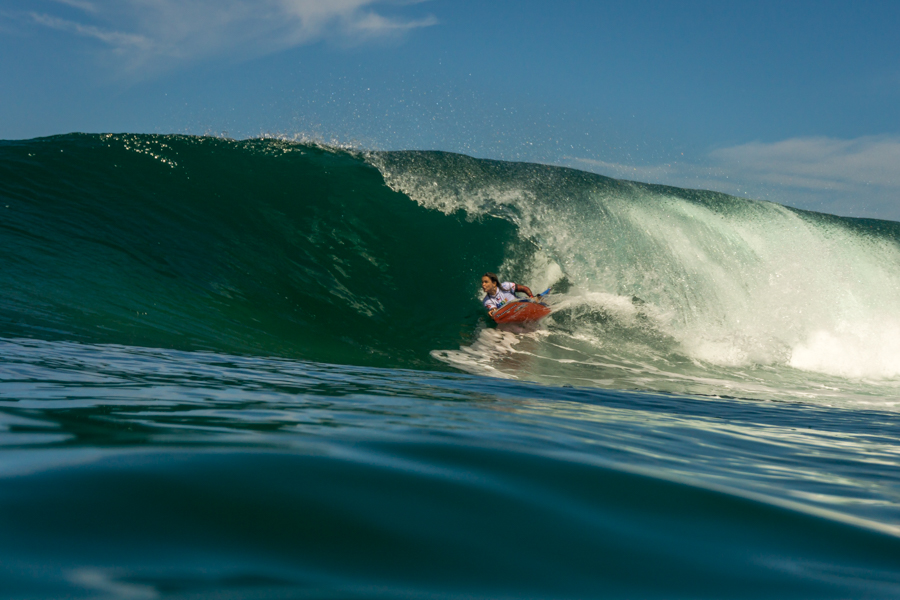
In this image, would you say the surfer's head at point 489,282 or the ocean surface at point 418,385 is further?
the surfer's head at point 489,282

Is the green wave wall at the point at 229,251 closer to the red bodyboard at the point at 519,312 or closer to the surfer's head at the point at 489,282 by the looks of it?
the red bodyboard at the point at 519,312

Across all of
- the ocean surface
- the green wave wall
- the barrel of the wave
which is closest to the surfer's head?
the barrel of the wave

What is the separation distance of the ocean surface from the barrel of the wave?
21 cm

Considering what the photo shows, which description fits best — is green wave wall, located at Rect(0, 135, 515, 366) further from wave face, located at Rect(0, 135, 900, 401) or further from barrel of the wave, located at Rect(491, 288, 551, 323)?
barrel of the wave, located at Rect(491, 288, 551, 323)

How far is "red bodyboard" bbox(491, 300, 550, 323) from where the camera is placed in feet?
33.1

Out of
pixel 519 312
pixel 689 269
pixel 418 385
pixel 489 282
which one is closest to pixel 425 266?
pixel 489 282

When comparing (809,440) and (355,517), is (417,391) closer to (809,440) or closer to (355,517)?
(809,440)

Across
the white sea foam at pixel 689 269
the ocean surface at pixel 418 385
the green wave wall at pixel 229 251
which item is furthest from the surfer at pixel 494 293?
the white sea foam at pixel 689 269

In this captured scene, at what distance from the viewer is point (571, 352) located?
9.49 m

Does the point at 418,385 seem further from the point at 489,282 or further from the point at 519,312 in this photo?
the point at 519,312

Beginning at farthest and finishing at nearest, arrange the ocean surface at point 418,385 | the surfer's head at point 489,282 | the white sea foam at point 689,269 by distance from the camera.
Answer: the white sea foam at point 689,269, the surfer's head at point 489,282, the ocean surface at point 418,385

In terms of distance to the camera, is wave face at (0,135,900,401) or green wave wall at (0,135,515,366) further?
wave face at (0,135,900,401)

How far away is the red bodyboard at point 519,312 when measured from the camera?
33.1 ft

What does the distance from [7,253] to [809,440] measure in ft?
31.0
